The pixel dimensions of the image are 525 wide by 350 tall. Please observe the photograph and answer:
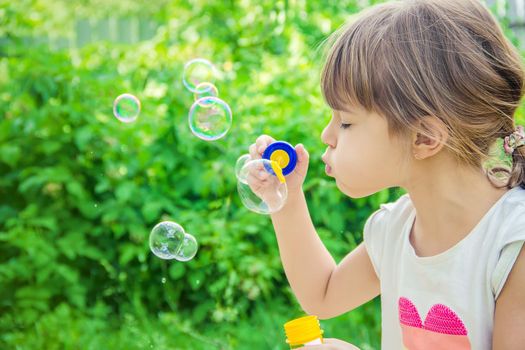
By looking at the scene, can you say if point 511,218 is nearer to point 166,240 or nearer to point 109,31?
point 166,240

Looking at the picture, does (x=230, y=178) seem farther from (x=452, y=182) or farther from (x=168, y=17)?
(x=168, y=17)

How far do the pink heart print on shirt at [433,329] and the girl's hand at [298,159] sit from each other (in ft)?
1.12

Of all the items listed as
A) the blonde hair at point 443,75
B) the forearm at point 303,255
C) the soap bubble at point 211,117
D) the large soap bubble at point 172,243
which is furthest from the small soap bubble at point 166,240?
the blonde hair at point 443,75

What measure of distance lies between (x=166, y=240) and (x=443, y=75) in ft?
3.32

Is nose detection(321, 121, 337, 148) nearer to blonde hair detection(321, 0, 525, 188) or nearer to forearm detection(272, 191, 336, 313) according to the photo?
blonde hair detection(321, 0, 525, 188)

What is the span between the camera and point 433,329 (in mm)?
1563

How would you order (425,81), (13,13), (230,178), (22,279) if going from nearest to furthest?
(425,81) < (230,178) < (22,279) < (13,13)

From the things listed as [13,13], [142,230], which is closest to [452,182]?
[142,230]

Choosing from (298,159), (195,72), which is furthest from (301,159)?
(195,72)

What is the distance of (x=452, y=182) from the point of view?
1551 millimetres

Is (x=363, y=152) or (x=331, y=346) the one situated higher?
(x=363, y=152)

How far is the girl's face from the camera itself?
1546mm

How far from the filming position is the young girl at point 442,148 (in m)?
1.49

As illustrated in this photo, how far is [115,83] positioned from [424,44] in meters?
2.22
